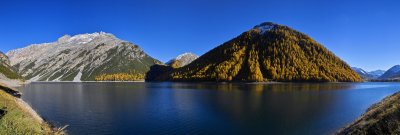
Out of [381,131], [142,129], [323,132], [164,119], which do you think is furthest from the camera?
[164,119]

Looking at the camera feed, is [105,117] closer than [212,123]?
No

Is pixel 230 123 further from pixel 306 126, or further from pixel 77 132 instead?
pixel 77 132

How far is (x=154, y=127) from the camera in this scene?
Result: 56.3m

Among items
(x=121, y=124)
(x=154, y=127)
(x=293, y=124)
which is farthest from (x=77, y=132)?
(x=293, y=124)

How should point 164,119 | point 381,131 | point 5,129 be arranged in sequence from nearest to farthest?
point 381,131 → point 5,129 → point 164,119

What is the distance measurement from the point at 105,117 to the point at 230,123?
27068 mm

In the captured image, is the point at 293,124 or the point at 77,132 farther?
the point at 293,124

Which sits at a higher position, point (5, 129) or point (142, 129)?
point (5, 129)

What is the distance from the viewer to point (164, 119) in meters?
65.2

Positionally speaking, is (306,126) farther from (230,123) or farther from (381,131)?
(381,131)

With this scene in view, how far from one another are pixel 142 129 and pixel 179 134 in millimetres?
7746

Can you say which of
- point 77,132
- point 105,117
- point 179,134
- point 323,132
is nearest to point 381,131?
point 323,132

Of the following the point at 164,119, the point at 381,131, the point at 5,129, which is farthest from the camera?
the point at 164,119

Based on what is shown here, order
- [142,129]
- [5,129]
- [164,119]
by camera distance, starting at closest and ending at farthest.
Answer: [5,129]
[142,129]
[164,119]
